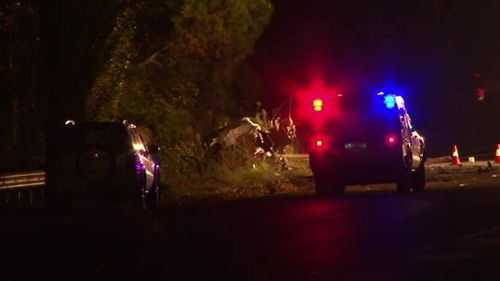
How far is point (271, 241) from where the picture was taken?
1385 cm

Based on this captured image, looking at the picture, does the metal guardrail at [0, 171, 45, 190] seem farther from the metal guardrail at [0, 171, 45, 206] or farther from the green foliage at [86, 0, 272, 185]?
the green foliage at [86, 0, 272, 185]

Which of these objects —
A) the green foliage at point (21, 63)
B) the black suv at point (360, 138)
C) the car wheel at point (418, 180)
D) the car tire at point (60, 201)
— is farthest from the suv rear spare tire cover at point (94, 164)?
the green foliage at point (21, 63)

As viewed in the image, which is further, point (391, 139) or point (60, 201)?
point (391, 139)

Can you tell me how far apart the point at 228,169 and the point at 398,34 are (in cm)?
2356

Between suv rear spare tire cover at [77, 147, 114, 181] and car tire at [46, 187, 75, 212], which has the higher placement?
suv rear spare tire cover at [77, 147, 114, 181]

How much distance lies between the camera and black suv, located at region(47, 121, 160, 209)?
57.3 ft

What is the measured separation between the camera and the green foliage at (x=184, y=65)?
30453 mm

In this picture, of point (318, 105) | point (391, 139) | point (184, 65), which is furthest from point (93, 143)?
point (184, 65)

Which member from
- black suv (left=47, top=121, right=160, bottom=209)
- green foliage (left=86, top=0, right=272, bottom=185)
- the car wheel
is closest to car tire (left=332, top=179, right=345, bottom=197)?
the car wheel

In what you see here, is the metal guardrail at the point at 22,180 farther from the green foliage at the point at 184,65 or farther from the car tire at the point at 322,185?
the car tire at the point at 322,185

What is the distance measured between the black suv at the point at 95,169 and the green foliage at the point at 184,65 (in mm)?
10673

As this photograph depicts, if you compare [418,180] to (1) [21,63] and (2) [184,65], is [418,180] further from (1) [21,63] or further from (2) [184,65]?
(2) [184,65]

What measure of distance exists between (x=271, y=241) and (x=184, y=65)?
19.8 metres

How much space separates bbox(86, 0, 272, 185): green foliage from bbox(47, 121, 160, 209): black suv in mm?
10673
